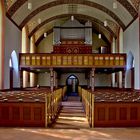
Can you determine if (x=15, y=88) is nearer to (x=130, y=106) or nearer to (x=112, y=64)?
(x=112, y=64)

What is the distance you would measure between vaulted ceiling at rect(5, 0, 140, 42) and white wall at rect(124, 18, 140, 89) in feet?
1.89

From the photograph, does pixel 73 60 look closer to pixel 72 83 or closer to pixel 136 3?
pixel 136 3

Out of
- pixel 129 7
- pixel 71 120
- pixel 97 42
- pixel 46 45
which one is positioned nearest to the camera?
pixel 71 120

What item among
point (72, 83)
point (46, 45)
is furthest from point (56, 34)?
point (72, 83)

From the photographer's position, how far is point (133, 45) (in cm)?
2111

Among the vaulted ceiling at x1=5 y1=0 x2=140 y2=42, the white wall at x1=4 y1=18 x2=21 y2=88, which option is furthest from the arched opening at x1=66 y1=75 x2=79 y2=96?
the white wall at x1=4 y1=18 x2=21 y2=88

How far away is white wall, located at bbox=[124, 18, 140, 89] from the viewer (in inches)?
774

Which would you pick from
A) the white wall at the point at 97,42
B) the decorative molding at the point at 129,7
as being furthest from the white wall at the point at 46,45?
the decorative molding at the point at 129,7

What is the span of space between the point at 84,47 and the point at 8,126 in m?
20.6

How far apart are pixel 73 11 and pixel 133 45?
805 cm

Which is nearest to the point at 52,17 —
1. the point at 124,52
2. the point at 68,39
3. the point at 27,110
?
the point at 68,39

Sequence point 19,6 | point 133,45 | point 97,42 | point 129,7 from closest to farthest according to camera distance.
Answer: point 129,7 → point 19,6 → point 133,45 → point 97,42

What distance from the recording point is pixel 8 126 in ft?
31.1

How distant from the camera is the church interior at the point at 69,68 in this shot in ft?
31.3
